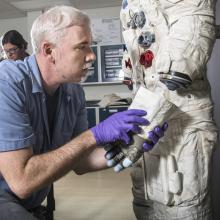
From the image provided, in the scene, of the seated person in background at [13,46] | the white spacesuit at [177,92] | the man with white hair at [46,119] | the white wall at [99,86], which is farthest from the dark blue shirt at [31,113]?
the white wall at [99,86]

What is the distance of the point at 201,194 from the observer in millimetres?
1260

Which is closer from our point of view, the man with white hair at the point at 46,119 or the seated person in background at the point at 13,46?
the man with white hair at the point at 46,119

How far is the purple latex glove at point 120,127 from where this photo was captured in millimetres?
986

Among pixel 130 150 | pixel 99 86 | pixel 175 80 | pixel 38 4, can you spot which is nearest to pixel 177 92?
pixel 175 80

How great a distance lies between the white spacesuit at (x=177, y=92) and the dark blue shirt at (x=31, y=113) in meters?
0.32

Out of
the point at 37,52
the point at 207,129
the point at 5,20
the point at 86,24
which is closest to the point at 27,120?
the point at 37,52

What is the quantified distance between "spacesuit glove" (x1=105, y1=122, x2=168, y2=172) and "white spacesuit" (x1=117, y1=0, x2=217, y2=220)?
182 millimetres

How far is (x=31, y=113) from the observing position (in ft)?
3.63

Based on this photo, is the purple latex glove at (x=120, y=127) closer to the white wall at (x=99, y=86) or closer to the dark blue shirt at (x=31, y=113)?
the dark blue shirt at (x=31, y=113)

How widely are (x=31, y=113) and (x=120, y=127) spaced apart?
33cm

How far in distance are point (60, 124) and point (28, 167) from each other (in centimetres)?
30

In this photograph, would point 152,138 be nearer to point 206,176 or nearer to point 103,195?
point 206,176

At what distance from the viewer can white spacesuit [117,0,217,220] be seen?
1.11 metres

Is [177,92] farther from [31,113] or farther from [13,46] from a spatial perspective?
[13,46]
